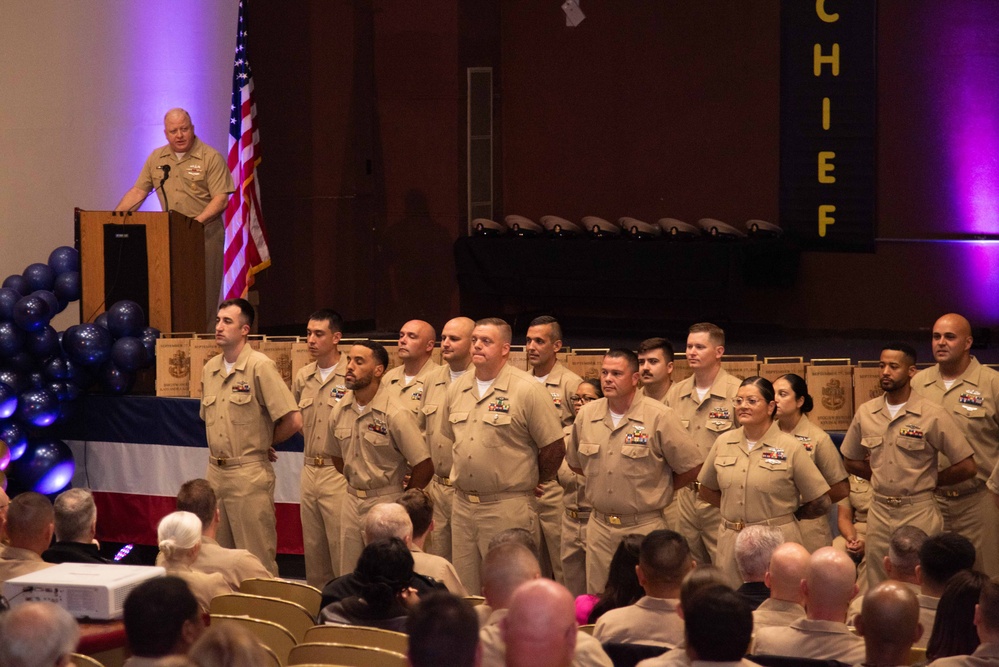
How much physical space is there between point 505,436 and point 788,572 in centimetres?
255

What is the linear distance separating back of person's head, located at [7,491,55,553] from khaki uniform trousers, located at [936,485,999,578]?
4.40m

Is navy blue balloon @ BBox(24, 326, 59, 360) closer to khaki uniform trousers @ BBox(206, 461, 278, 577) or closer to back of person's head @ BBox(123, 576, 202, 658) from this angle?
khaki uniform trousers @ BBox(206, 461, 278, 577)

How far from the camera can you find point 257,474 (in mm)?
8008

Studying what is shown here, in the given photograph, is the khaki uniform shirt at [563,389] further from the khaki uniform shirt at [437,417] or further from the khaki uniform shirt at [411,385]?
the khaki uniform shirt at [411,385]

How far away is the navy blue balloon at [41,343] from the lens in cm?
915

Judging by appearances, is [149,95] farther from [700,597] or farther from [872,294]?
[700,597]

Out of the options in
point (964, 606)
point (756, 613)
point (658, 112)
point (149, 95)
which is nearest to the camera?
point (964, 606)

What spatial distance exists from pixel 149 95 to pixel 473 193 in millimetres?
4083

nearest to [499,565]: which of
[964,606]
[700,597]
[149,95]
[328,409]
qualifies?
[700,597]

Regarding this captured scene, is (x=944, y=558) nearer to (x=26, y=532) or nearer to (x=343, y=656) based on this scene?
(x=343, y=656)

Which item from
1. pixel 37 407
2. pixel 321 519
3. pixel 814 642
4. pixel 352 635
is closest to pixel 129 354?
pixel 37 407

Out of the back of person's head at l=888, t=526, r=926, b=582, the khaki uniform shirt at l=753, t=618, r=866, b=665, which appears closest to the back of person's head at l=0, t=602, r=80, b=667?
the khaki uniform shirt at l=753, t=618, r=866, b=665

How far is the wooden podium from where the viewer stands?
9461 millimetres

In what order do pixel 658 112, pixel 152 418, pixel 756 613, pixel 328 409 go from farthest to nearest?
pixel 658 112 < pixel 152 418 < pixel 328 409 < pixel 756 613
